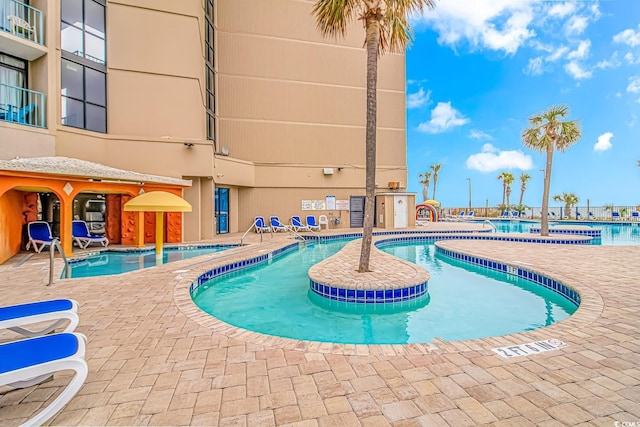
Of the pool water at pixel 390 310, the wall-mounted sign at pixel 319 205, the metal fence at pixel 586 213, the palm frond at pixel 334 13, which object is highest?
the palm frond at pixel 334 13

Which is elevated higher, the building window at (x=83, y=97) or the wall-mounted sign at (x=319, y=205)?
the building window at (x=83, y=97)

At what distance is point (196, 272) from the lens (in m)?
6.61

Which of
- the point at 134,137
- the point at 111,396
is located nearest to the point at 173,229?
the point at 134,137

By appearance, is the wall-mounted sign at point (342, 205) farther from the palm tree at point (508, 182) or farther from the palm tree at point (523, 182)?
the palm tree at point (523, 182)

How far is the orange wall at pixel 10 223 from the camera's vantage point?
7745 mm

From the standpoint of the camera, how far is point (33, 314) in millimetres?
2596

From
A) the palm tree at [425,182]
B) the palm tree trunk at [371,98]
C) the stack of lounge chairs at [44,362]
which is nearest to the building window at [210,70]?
the palm tree trunk at [371,98]

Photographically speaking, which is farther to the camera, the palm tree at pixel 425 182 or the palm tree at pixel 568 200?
the palm tree at pixel 425 182

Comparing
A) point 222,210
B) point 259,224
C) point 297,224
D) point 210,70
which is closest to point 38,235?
point 222,210

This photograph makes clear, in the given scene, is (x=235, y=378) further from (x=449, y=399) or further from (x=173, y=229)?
(x=173, y=229)

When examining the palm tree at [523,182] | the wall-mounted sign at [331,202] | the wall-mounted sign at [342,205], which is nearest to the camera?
the wall-mounted sign at [331,202]

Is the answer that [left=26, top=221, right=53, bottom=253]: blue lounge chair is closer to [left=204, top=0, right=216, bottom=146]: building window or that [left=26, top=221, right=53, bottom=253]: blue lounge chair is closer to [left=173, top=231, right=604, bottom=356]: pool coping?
[left=173, top=231, right=604, bottom=356]: pool coping

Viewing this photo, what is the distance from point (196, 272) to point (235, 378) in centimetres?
447

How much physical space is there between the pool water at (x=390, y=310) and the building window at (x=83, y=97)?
319 inches
